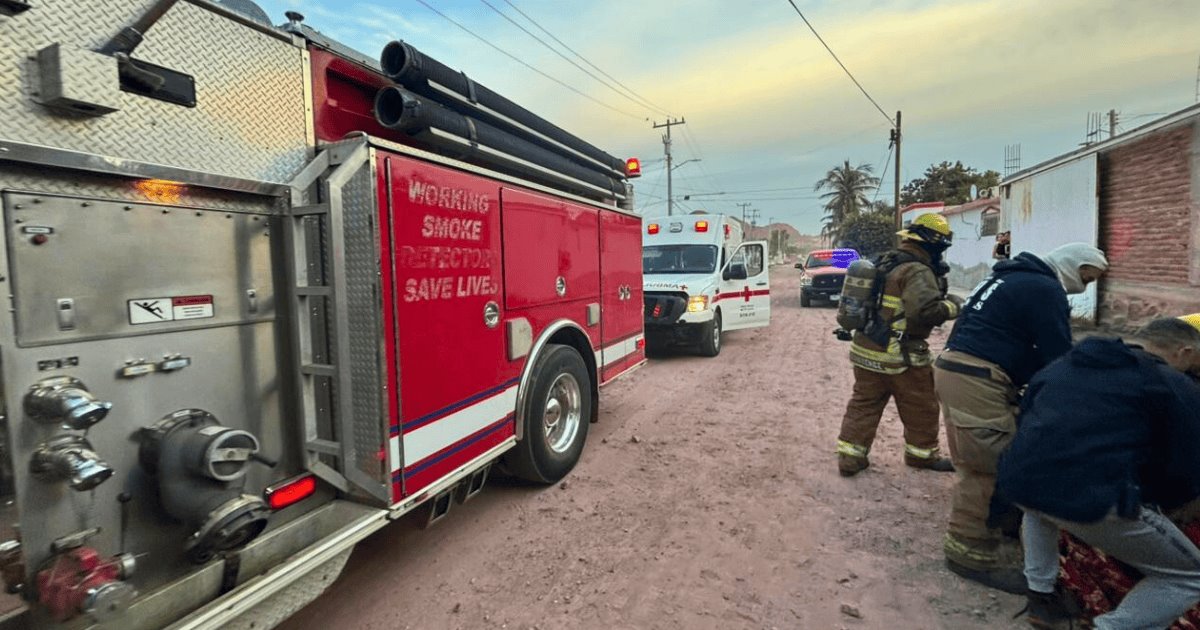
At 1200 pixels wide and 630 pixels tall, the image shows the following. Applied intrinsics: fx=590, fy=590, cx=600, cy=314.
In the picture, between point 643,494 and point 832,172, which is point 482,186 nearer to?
point 643,494

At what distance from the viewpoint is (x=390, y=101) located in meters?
2.99

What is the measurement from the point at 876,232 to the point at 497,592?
36.1 metres

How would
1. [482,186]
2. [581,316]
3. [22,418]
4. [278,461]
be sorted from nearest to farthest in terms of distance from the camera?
[22,418] < [278,461] < [482,186] < [581,316]

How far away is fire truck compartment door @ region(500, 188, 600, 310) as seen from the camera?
12.5 feet

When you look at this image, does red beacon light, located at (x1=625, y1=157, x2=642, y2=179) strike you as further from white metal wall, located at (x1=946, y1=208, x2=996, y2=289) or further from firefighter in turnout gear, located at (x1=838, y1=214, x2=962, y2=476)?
white metal wall, located at (x1=946, y1=208, x2=996, y2=289)

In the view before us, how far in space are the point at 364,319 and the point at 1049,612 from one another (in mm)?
3375

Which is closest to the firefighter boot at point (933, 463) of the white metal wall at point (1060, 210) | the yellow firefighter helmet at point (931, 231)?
the yellow firefighter helmet at point (931, 231)

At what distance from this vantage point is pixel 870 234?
34.7 meters

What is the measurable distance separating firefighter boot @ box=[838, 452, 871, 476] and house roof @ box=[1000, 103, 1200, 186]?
7.14 m

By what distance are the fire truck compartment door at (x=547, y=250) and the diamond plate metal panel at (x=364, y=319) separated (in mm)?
1145

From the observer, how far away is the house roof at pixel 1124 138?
7.63 meters

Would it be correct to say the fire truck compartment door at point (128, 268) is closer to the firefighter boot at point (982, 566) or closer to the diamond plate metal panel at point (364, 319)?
the diamond plate metal panel at point (364, 319)

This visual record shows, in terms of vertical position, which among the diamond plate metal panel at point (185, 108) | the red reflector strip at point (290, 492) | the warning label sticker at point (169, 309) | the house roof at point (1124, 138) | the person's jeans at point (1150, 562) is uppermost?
the house roof at point (1124, 138)

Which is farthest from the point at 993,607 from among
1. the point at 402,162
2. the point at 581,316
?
the point at 402,162
